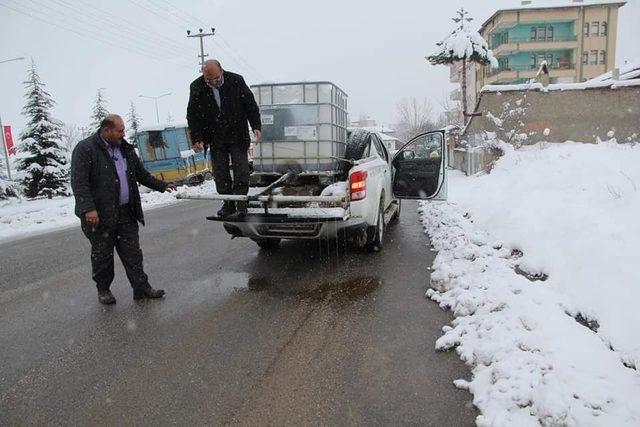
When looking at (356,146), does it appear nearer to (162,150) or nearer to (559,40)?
(162,150)

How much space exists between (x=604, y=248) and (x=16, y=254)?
28.5ft

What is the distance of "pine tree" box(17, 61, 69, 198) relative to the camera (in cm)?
2377

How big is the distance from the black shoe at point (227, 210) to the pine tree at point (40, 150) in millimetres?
22254

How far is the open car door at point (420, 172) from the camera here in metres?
7.28

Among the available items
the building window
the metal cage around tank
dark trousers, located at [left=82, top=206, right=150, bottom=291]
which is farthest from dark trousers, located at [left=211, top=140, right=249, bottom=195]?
the building window

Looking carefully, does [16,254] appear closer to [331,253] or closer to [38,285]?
[38,285]

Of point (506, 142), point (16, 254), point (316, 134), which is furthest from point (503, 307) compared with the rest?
point (506, 142)

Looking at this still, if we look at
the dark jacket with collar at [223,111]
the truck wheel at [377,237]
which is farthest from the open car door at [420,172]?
the dark jacket with collar at [223,111]

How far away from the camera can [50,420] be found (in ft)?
8.87

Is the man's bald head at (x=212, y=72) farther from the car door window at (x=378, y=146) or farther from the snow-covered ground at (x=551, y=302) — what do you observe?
the snow-covered ground at (x=551, y=302)

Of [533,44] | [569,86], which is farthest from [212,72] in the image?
[533,44]

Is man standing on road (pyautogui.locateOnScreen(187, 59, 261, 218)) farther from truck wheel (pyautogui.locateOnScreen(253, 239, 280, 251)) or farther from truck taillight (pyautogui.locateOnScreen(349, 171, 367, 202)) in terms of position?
truck taillight (pyautogui.locateOnScreen(349, 171, 367, 202))

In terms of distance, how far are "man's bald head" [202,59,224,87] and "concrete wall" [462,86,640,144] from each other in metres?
13.5

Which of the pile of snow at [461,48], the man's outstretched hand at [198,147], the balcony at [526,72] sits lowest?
the man's outstretched hand at [198,147]
